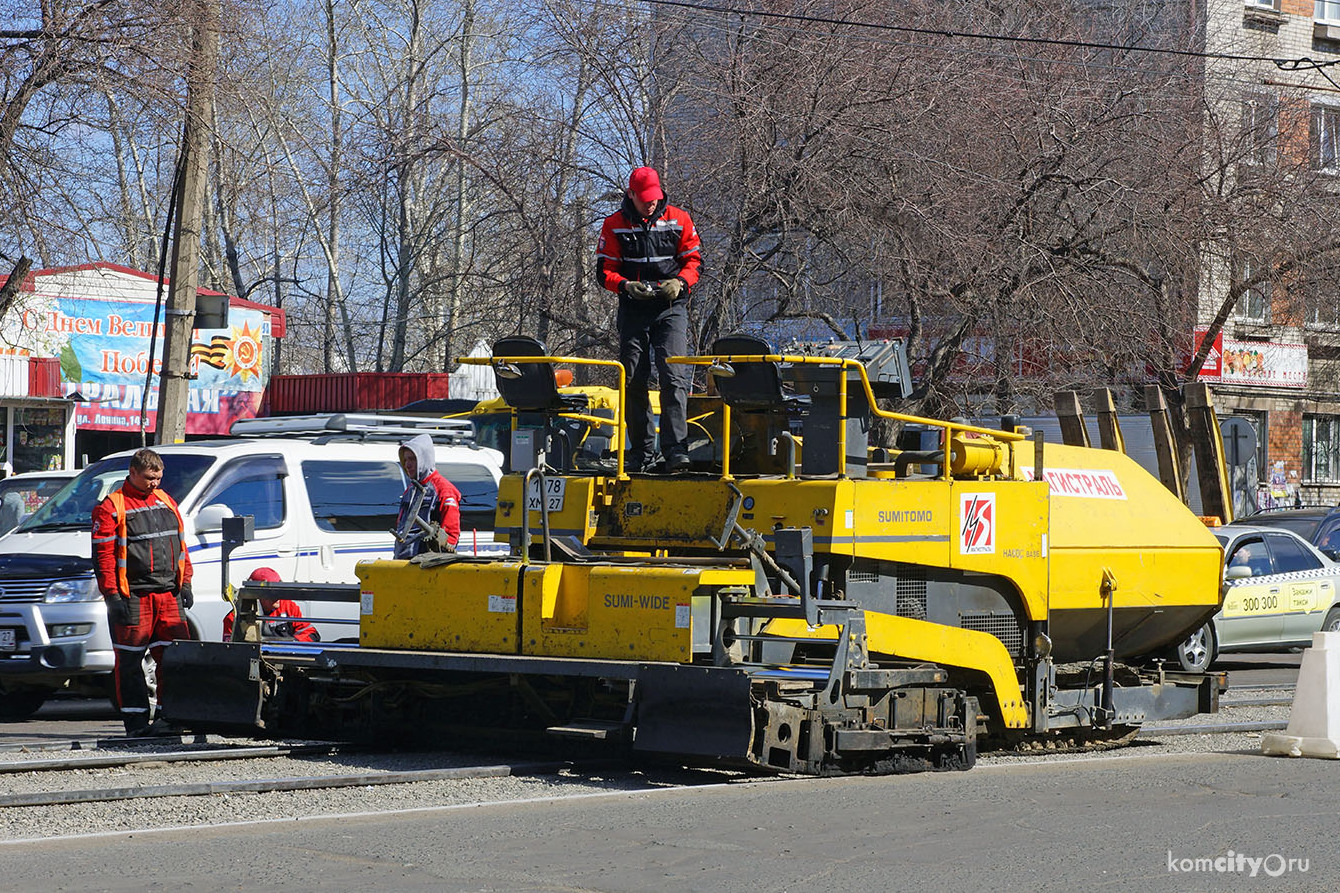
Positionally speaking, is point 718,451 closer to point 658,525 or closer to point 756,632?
point 658,525

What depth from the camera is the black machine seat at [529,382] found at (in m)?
10.6

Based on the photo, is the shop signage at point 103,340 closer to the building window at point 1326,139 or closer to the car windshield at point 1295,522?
the car windshield at point 1295,522

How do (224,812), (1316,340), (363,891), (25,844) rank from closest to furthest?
(363,891), (25,844), (224,812), (1316,340)

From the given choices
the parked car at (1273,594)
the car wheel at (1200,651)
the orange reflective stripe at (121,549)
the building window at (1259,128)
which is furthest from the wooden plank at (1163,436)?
the orange reflective stripe at (121,549)

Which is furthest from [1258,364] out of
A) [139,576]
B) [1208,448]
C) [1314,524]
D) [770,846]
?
[770,846]

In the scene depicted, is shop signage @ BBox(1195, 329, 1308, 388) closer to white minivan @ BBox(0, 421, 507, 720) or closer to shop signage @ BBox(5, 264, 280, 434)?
shop signage @ BBox(5, 264, 280, 434)

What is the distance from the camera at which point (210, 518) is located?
13305 millimetres

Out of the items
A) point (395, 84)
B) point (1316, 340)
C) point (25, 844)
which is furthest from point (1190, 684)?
point (395, 84)

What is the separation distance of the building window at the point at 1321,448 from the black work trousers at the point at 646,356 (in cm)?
2979

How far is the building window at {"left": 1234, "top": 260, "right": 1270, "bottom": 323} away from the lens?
2340cm

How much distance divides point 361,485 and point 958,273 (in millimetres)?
7996

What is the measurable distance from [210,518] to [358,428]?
2.39 meters

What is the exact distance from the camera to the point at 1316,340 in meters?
34.7

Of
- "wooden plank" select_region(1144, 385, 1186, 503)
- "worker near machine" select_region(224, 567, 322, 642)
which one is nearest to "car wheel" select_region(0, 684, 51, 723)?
"worker near machine" select_region(224, 567, 322, 642)
